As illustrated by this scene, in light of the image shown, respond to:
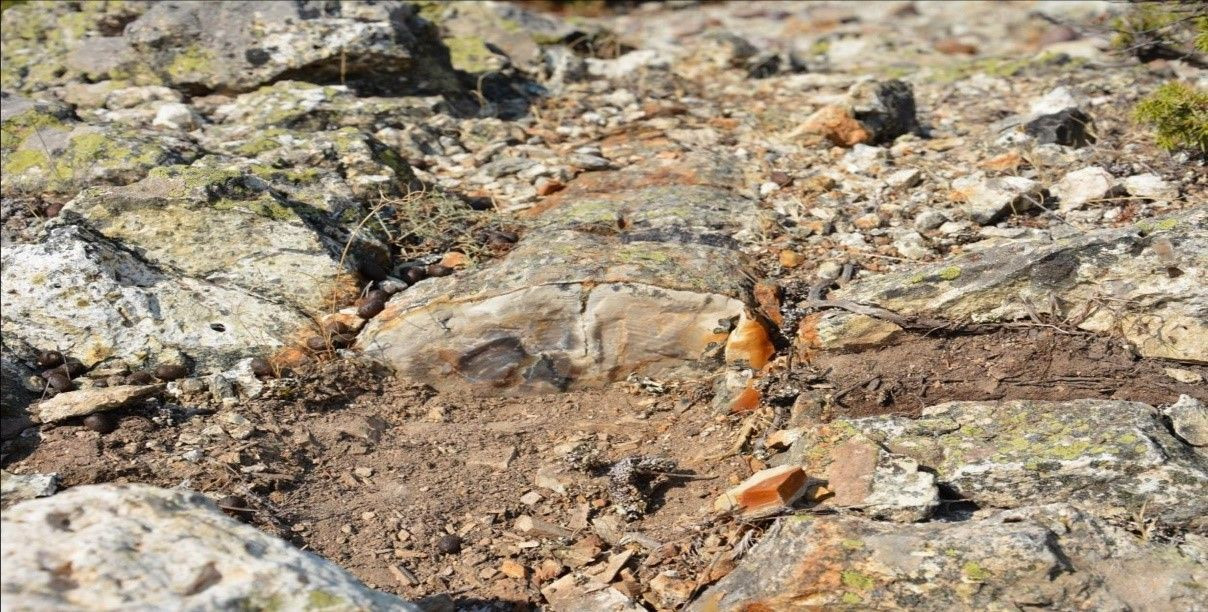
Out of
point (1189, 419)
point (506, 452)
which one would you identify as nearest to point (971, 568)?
point (1189, 419)

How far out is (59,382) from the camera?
4.25 metres

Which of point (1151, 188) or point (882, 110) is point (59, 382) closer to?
point (882, 110)

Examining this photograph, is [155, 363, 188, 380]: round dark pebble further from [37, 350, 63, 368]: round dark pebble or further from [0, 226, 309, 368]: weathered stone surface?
[37, 350, 63, 368]: round dark pebble

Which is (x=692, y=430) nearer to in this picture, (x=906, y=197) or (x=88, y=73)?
(x=906, y=197)

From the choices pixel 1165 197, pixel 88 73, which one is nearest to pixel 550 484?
pixel 1165 197

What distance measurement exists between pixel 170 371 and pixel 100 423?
39cm

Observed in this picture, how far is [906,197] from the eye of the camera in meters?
5.59

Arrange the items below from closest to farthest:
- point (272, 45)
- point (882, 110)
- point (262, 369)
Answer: point (262, 369) → point (882, 110) → point (272, 45)

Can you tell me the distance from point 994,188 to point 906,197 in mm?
442

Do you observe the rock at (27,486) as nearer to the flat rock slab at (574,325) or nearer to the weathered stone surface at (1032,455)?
the flat rock slab at (574,325)

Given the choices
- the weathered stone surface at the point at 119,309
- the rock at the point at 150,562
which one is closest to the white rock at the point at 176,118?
the weathered stone surface at the point at 119,309

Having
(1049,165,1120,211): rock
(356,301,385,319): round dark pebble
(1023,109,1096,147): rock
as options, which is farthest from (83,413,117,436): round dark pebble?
(1023,109,1096,147): rock

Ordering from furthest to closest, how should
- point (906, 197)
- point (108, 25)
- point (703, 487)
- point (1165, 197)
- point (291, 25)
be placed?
point (108, 25) → point (291, 25) → point (906, 197) → point (1165, 197) → point (703, 487)

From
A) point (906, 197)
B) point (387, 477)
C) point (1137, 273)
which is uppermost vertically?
point (1137, 273)
